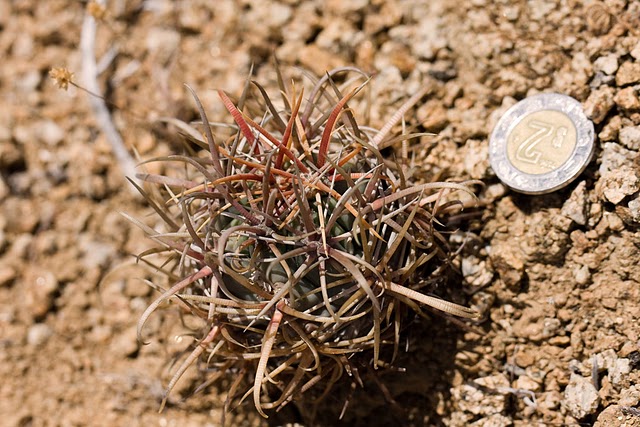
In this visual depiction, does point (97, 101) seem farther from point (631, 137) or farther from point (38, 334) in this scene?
point (631, 137)

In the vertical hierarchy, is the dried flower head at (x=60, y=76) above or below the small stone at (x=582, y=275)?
above

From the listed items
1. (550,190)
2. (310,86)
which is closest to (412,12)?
(310,86)

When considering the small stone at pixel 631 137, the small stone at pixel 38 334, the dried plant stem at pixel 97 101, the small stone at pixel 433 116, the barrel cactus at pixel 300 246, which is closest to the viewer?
the barrel cactus at pixel 300 246

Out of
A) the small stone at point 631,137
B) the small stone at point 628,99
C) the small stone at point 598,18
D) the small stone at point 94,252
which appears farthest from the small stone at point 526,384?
the small stone at point 94,252

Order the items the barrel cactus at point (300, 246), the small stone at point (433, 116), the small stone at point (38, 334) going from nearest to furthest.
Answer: the barrel cactus at point (300, 246) < the small stone at point (433, 116) < the small stone at point (38, 334)

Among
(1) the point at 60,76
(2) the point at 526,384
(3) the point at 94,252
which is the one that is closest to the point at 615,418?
(2) the point at 526,384

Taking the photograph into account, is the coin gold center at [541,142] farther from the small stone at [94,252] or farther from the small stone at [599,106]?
the small stone at [94,252]
